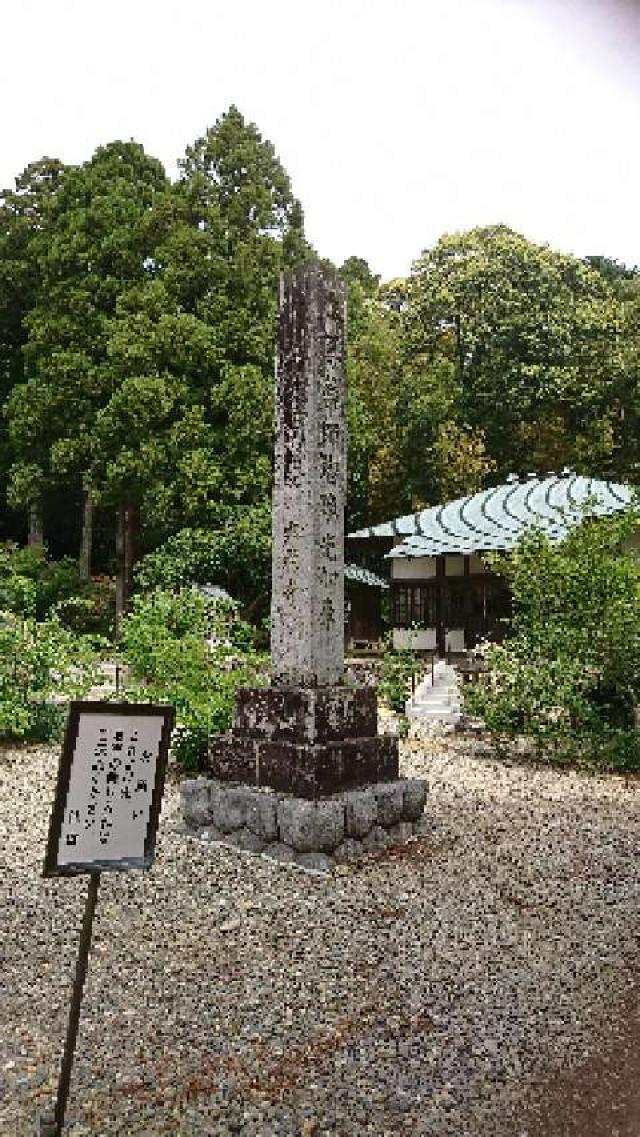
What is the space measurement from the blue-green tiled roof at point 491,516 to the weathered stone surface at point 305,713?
11.5 metres

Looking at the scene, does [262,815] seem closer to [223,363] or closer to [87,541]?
[223,363]

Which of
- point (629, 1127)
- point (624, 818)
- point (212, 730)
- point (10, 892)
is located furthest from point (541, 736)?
point (629, 1127)

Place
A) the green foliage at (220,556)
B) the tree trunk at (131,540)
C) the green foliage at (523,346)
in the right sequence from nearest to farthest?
the green foliage at (220,556) < the tree trunk at (131,540) < the green foliage at (523,346)

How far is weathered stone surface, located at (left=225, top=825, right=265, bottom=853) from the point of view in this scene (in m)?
5.30

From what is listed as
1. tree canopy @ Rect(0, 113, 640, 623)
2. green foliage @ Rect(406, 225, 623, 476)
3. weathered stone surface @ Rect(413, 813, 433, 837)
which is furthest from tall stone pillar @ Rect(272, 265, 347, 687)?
green foliage @ Rect(406, 225, 623, 476)

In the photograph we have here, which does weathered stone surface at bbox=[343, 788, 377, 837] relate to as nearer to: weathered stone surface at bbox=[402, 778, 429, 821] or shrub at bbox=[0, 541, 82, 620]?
weathered stone surface at bbox=[402, 778, 429, 821]

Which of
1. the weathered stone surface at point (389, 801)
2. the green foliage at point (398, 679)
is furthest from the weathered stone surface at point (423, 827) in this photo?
the green foliage at point (398, 679)

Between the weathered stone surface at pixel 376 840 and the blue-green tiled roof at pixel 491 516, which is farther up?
the blue-green tiled roof at pixel 491 516

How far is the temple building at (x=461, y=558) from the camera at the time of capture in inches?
721

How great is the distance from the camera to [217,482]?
1855 centimetres

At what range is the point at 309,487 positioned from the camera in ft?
18.5

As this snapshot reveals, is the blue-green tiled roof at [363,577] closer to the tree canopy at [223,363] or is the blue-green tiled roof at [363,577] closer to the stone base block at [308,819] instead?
the tree canopy at [223,363]

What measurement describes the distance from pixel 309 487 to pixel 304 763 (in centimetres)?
170

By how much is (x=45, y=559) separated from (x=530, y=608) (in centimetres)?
1461
